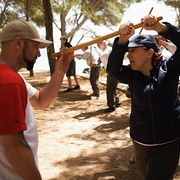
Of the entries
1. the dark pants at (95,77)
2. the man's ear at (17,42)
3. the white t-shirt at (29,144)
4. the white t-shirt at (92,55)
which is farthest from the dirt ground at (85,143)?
the man's ear at (17,42)

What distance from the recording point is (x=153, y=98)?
86.9 inches

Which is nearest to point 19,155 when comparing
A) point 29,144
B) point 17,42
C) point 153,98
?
point 29,144

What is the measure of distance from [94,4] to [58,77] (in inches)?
704

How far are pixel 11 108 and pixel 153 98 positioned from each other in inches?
48.8

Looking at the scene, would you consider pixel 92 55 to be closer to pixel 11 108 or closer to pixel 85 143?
pixel 85 143

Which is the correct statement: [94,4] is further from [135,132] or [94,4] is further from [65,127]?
[135,132]

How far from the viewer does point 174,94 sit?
2.29 meters

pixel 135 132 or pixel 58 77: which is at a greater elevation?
pixel 58 77

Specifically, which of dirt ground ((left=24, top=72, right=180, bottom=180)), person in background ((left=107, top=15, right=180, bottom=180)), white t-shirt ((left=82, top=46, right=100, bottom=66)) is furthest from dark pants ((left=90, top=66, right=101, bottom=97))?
person in background ((left=107, top=15, right=180, bottom=180))

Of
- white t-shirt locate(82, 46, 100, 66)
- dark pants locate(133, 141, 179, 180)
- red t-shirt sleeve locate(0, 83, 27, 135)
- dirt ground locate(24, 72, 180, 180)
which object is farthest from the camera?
white t-shirt locate(82, 46, 100, 66)

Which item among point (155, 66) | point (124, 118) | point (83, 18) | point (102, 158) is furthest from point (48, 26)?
point (83, 18)

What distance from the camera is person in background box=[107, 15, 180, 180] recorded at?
2.19 metres

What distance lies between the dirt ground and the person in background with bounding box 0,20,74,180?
2247mm

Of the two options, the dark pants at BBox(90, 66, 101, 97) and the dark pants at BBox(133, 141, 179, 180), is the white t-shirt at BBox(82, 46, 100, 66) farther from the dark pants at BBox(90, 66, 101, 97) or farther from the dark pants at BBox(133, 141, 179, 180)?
the dark pants at BBox(133, 141, 179, 180)
